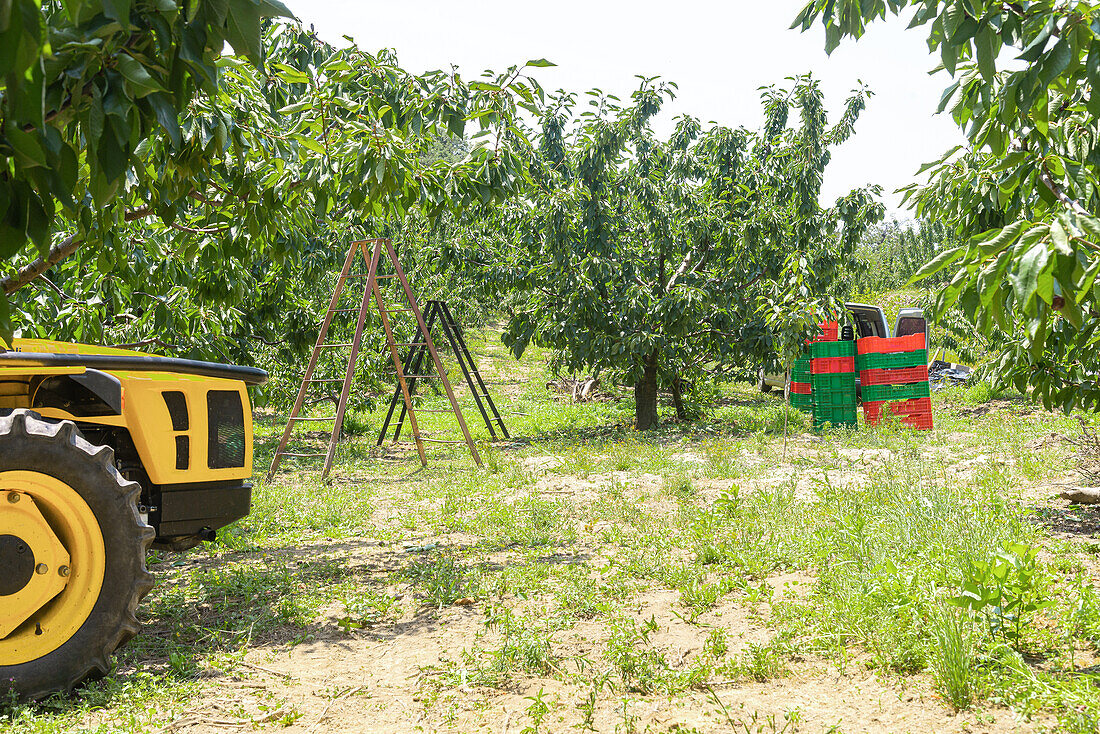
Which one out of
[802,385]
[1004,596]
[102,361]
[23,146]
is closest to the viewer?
[23,146]

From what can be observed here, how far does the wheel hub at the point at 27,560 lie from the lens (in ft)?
10.8

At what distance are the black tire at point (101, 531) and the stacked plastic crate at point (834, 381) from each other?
1071cm

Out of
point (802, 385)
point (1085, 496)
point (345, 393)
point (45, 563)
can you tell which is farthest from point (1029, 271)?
point (802, 385)

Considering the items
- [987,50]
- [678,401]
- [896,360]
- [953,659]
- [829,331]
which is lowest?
[953,659]

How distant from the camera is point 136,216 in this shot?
16.6 feet

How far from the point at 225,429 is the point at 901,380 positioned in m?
10.6

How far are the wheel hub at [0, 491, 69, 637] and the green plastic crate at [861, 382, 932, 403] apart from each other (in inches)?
452

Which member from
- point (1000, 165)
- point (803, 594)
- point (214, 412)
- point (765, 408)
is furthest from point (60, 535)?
point (765, 408)

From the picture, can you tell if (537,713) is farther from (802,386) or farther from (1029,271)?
(802,386)

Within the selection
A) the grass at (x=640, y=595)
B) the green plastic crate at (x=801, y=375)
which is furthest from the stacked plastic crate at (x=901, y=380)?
the grass at (x=640, y=595)

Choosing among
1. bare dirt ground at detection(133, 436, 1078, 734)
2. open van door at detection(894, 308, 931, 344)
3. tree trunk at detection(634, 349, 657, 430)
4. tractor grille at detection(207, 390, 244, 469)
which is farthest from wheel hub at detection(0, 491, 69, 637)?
open van door at detection(894, 308, 931, 344)

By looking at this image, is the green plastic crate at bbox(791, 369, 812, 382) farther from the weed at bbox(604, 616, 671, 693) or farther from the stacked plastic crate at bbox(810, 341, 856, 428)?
the weed at bbox(604, 616, 671, 693)

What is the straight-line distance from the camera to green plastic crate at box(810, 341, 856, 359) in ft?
40.9

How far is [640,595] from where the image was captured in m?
4.76
